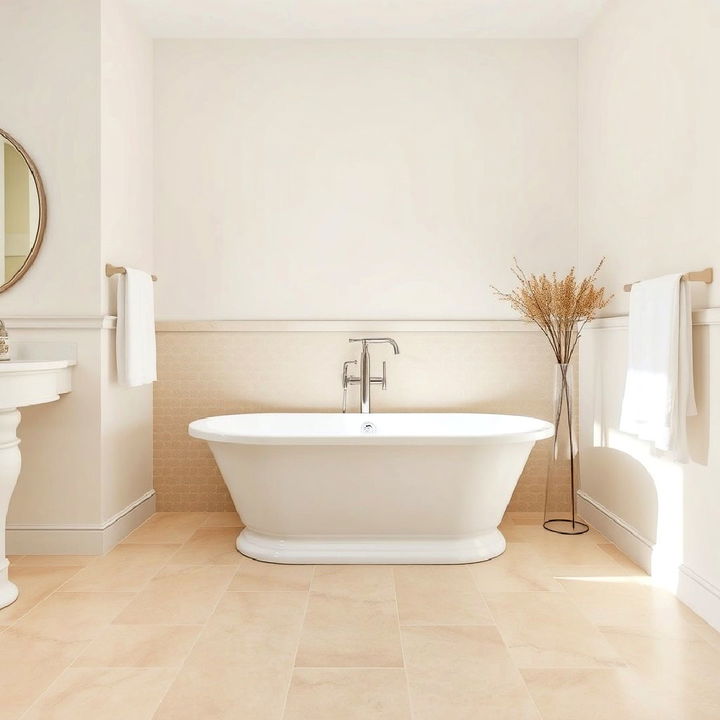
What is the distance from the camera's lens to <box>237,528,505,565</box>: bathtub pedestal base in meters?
2.74

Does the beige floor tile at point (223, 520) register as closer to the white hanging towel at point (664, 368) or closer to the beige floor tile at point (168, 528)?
the beige floor tile at point (168, 528)

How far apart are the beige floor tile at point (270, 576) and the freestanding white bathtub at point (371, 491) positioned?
0.04 m

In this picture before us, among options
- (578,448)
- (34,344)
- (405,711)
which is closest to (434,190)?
(578,448)

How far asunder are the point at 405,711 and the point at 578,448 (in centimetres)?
228

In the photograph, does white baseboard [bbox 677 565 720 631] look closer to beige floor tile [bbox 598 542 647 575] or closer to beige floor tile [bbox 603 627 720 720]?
beige floor tile [bbox 603 627 720 720]

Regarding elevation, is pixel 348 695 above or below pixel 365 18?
below

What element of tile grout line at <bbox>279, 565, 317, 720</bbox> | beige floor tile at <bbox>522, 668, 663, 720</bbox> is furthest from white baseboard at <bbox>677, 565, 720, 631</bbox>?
tile grout line at <bbox>279, 565, 317, 720</bbox>

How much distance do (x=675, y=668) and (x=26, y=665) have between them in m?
Result: 1.87

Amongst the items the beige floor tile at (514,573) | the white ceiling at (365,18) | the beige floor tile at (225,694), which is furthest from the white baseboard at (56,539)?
the white ceiling at (365,18)

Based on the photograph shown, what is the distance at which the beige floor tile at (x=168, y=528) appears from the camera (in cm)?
311

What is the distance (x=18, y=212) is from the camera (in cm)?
286

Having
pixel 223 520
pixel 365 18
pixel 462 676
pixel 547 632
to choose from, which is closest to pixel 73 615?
pixel 223 520

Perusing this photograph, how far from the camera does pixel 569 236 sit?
359cm

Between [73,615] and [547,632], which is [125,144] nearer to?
[73,615]
